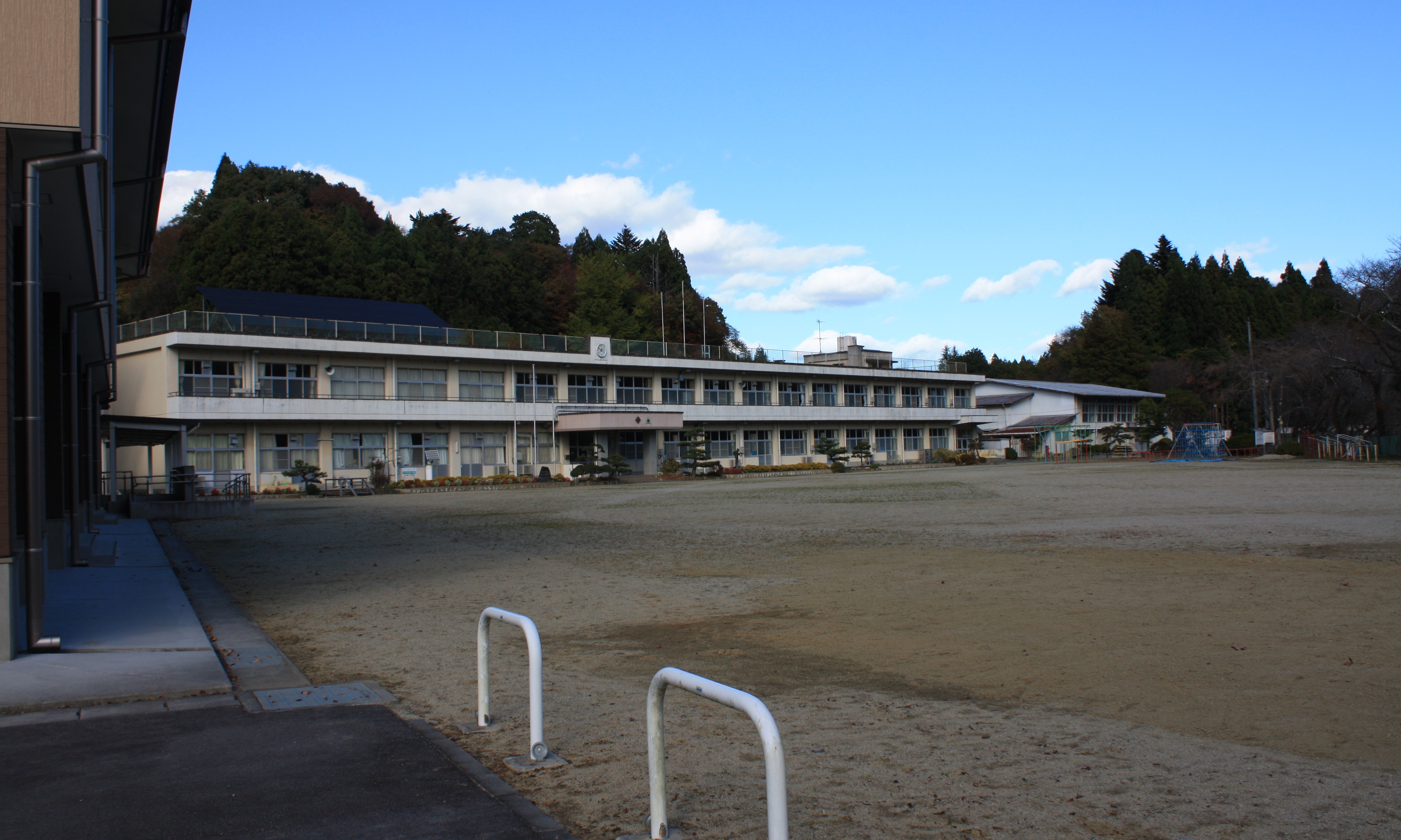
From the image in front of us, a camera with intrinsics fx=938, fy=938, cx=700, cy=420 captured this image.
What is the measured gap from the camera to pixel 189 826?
151 inches

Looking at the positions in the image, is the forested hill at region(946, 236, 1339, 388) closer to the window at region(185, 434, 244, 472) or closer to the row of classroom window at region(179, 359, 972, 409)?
the row of classroom window at region(179, 359, 972, 409)

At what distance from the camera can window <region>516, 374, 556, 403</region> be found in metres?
49.7

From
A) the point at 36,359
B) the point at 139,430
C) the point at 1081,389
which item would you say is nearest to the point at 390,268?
the point at 139,430

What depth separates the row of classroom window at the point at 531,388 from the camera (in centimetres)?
4006

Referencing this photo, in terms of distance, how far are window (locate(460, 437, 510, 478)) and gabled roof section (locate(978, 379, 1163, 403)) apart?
1681 inches

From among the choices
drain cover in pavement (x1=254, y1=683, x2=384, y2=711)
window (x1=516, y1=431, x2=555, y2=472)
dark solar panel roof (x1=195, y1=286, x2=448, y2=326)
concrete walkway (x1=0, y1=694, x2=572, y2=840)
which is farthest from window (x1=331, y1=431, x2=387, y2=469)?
concrete walkway (x1=0, y1=694, x2=572, y2=840)

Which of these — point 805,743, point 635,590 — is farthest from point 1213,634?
point 635,590

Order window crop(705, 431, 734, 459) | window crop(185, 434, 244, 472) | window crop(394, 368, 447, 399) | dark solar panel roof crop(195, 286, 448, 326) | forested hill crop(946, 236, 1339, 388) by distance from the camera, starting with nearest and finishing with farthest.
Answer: window crop(185, 434, 244, 472) < dark solar panel roof crop(195, 286, 448, 326) < window crop(394, 368, 447, 399) < window crop(705, 431, 734, 459) < forested hill crop(946, 236, 1339, 388)

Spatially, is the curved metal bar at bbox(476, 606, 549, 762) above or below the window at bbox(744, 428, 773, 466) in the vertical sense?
below

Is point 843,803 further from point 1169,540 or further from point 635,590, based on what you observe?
point 1169,540

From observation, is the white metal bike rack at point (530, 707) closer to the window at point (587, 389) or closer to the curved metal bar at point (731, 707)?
the curved metal bar at point (731, 707)

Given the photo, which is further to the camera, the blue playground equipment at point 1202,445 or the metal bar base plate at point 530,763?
the blue playground equipment at point 1202,445

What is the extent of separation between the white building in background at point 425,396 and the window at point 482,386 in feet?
0.23

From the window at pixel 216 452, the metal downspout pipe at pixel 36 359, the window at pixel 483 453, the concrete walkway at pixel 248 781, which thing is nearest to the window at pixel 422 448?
the window at pixel 483 453
